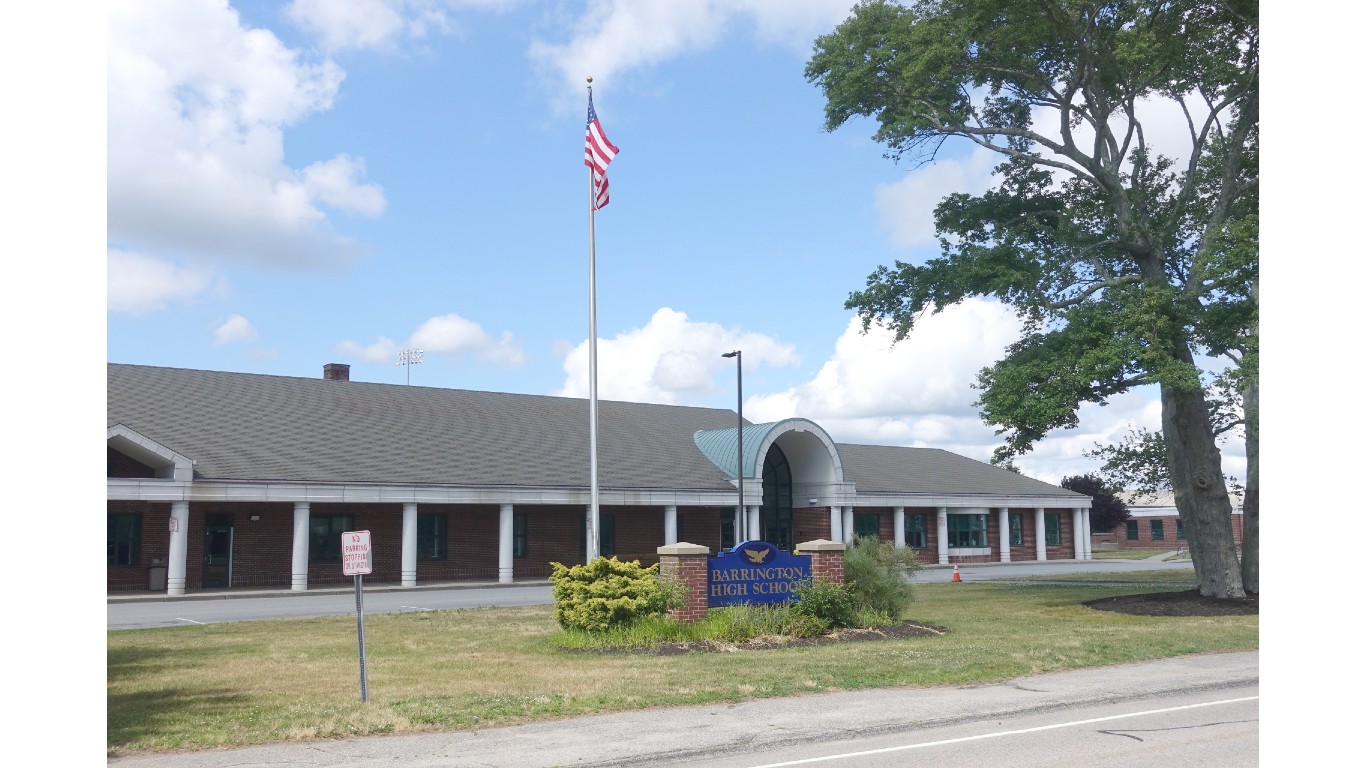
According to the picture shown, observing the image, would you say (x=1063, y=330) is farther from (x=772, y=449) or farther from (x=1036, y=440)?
(x=772, y=449)

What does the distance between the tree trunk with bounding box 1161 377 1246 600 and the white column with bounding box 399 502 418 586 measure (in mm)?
23740

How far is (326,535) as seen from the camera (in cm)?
3856

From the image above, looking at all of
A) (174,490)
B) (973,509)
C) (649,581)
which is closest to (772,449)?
(973,509)

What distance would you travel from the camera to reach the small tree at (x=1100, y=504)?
76500 millimetres

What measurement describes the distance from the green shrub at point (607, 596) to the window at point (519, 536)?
77.8 feet

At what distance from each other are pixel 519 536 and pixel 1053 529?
103 ft

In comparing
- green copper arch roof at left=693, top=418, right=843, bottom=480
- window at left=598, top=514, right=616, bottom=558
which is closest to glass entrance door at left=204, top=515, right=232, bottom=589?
window at left=598, top=514, right=616, bottom=558

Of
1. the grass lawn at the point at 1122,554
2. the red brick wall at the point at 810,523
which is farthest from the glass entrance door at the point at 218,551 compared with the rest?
the grass lawn at the point at 1122,554

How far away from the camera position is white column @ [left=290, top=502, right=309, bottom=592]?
3597 centimetres

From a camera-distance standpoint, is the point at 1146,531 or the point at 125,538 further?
the point at 1146,531

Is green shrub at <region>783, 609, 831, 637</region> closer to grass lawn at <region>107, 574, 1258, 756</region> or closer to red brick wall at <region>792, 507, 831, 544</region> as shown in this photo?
grass lawn at <region>107, 574, 1258, 756</region>

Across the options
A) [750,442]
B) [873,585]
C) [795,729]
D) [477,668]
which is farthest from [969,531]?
[795,729]

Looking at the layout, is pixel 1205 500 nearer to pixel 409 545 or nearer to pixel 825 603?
pixel 825 603
